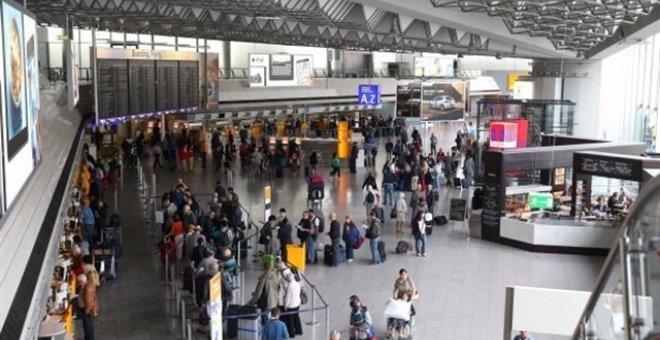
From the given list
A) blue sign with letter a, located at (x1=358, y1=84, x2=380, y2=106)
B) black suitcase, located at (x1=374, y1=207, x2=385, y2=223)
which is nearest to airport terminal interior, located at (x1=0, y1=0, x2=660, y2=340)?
blue sign with letter a, located at (x1=358, y1=84, x2=380, y2=106)

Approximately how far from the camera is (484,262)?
18.4m

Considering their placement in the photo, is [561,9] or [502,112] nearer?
[561,9]

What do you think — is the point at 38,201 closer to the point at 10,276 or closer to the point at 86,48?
the point at 10,276

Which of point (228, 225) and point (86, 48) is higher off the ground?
point (86, 48)

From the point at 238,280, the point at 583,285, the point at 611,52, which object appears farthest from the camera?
the point at 611,52

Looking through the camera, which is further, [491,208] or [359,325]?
[491,208]

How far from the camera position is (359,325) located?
39.0 ft

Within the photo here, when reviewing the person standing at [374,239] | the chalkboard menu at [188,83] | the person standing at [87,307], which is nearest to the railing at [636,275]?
the person standing at [87,307]

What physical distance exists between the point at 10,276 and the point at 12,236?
3.05 feet

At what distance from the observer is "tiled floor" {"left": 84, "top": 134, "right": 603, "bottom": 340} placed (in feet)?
43.3

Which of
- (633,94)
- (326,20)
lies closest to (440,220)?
(326,20)

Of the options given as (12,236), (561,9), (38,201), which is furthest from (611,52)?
(12,236)

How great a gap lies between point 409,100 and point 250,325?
28.3 metres

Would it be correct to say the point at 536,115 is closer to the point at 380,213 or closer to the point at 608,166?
the point at 608,166
